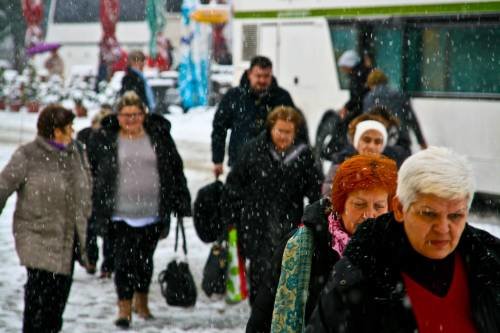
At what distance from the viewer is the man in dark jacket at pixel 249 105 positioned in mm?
9031

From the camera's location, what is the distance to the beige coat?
6.57m

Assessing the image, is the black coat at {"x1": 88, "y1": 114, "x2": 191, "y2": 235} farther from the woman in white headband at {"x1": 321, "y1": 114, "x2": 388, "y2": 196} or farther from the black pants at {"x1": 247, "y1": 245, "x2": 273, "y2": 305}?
the woman in white headband at {"x1": 321, "y1": 114, "x2": 388, "y2": 196}

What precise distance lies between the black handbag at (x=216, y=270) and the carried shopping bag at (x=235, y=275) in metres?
0.04

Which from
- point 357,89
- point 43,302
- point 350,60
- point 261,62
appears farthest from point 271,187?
point 350,60

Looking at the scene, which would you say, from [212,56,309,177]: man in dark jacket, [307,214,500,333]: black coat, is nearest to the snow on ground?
[212,56,309,177]: man in dark jacket

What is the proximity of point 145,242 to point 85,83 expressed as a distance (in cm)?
2661

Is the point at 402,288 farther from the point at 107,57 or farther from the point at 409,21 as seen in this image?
the point at 107,57

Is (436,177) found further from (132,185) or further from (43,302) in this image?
(132,185)

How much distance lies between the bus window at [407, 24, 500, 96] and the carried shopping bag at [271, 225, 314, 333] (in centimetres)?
993

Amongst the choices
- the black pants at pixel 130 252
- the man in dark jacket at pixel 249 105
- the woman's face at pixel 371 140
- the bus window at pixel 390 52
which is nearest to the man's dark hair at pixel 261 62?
the man in dark jacket at pixel 249 105

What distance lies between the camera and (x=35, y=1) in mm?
40906

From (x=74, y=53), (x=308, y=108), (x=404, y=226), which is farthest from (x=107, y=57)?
(x=404, y=226)

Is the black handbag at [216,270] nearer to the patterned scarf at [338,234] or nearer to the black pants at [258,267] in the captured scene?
the black pants at [258,267]

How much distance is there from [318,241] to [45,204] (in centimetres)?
339
